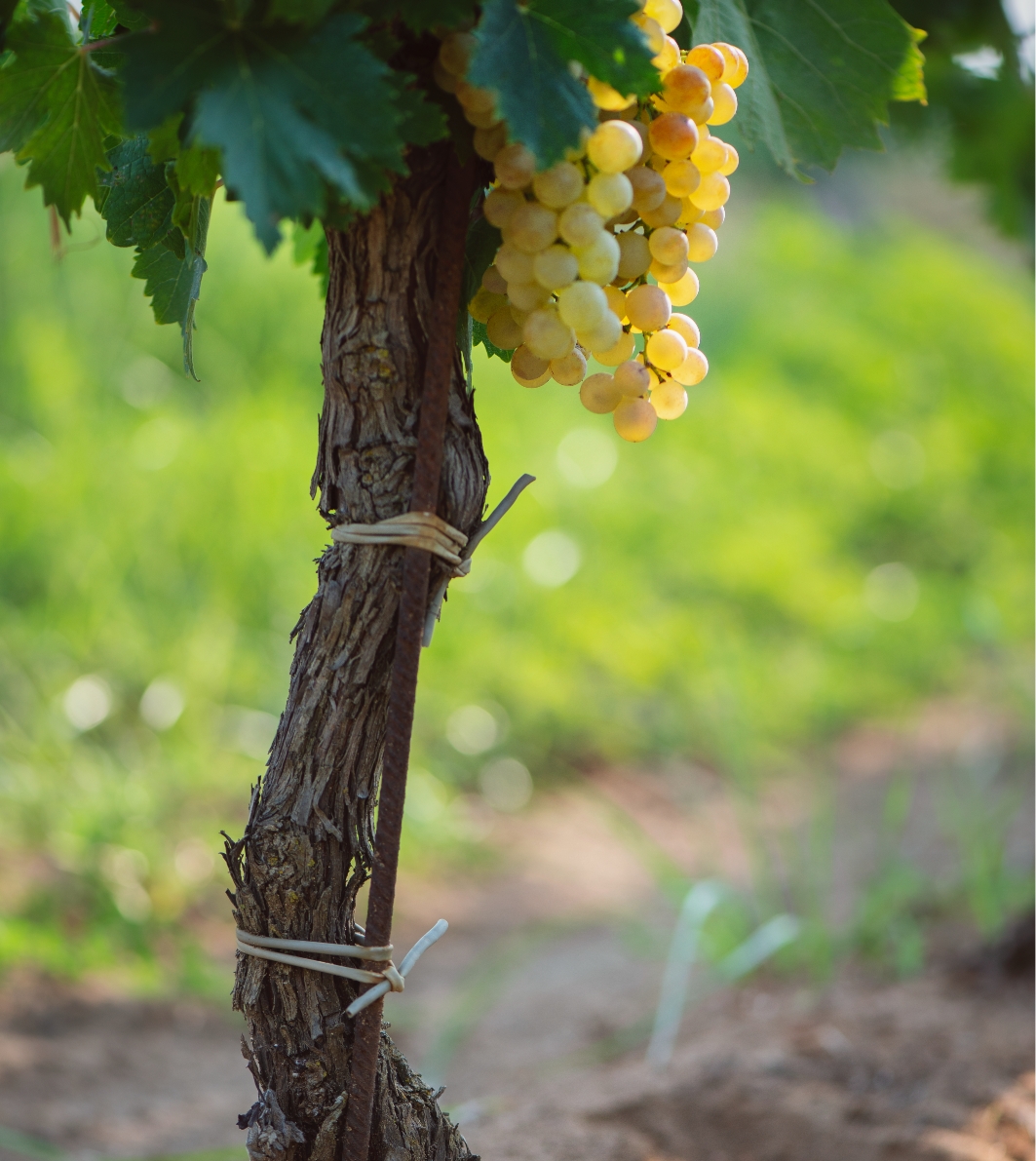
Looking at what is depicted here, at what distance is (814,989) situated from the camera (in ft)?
4.89

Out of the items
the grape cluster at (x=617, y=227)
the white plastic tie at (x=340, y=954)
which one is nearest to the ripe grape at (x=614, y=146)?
the grape cluster at (x=617, y=227)

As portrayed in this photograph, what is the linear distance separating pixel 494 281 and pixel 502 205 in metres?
0.05

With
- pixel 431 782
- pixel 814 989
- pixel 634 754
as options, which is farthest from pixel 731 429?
pixel 814 989

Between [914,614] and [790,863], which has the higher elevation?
[914,614]

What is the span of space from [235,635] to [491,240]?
204 centimetres

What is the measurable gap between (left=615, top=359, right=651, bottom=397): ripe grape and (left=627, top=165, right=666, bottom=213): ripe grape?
0.08 meters

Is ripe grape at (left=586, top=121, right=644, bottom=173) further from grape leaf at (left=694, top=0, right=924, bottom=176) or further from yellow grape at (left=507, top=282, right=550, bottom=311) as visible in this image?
grape leaf at (left=694, top=0, right=924, bottom=176)

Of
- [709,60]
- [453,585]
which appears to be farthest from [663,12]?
[453,585]

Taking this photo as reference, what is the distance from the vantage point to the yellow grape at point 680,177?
52cm

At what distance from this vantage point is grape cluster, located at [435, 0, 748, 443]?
49cm

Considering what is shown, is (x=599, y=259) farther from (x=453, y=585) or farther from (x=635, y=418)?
(x=453, y=585)

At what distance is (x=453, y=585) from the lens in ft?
9.30

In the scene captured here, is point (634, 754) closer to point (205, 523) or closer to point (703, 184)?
point (205, 523)

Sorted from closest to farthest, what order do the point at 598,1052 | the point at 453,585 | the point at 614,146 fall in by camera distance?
the point at 614,146, the point at 598,1052, the point at 453,585
